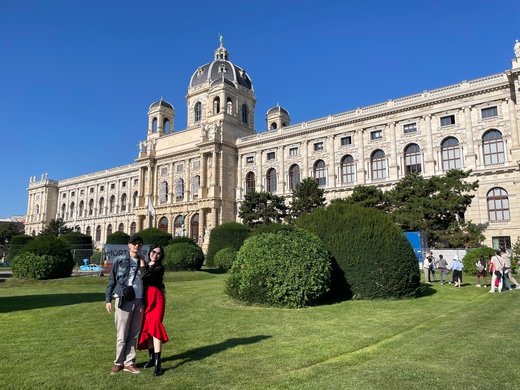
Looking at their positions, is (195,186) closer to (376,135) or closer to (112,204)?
(376,135)

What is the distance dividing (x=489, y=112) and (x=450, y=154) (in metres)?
4.78

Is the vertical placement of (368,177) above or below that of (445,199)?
above

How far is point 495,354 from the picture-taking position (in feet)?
19.9

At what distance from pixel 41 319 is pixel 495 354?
369 inches

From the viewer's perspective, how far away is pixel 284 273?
37.1 feet

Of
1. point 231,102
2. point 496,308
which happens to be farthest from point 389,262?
point 231,102

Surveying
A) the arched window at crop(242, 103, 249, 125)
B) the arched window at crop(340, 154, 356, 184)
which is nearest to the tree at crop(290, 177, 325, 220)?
the arched window at crop(340, 154, 356, 184)

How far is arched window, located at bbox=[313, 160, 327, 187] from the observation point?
4578 centimetres

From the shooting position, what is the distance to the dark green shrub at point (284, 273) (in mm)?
11164

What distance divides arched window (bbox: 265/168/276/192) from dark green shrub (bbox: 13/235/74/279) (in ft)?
103

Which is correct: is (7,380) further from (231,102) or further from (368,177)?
(231,102)

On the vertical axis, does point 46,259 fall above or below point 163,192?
below

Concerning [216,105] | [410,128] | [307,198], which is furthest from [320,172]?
[216,105]

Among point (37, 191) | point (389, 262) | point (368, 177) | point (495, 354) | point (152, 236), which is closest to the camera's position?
point (495, 354)
